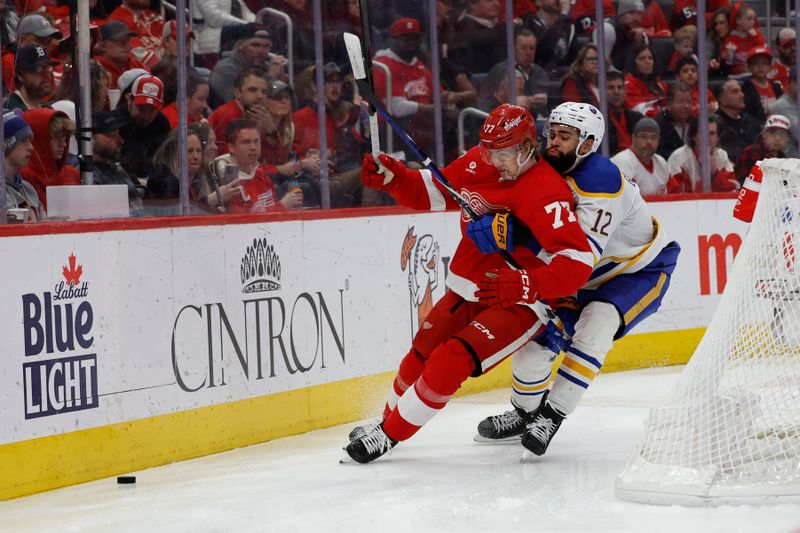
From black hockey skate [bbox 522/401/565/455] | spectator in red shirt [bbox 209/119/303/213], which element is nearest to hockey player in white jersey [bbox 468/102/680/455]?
black hockey skate [bbox 522/401/565/455]

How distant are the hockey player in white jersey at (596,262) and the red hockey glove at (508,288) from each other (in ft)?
0.79

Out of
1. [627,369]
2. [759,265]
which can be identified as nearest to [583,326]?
[759,265]

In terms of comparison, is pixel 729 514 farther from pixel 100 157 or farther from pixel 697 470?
pixel 100 157

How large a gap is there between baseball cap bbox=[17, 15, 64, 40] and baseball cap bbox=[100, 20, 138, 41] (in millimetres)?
225

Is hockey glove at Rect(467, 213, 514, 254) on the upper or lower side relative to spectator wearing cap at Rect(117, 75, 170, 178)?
lower

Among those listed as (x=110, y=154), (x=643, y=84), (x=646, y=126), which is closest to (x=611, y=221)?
(x=110, y=154)

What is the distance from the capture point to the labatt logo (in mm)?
3920

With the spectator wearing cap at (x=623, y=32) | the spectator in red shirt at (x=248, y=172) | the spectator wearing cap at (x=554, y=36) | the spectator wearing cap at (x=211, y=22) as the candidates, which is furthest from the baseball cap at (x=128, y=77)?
the spectator wearing cap at (x=623, y=32)

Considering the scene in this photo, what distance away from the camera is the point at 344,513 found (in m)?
3.60

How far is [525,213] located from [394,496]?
983 millimetres

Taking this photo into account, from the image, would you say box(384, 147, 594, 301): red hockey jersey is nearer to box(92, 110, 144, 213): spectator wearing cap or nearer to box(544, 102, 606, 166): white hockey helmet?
box(544, 102, 606, 166): white hockey helmet

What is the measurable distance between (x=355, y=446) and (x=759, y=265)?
1417mm

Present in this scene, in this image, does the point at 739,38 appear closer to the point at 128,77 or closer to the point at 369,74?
the point at 369,74

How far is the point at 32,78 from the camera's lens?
13.9 ft
